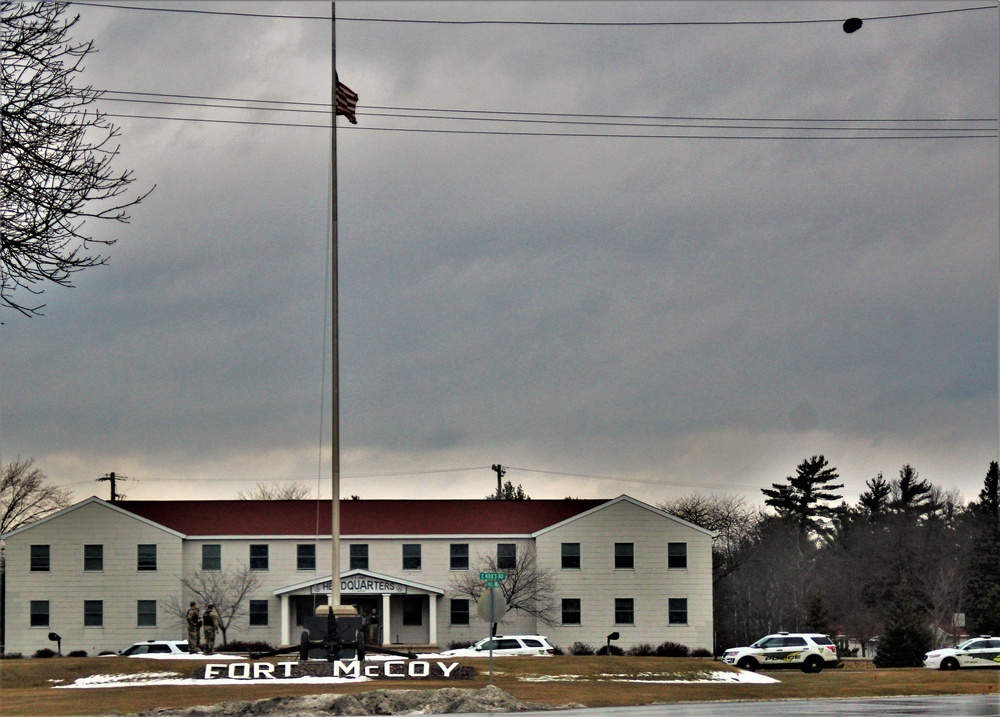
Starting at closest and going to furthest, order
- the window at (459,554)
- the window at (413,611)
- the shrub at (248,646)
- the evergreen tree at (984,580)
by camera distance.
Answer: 1. the shrub at (248,646)
2. the window at (413,611)
3. the window at (459,554)
4. the evergreen tree at (984,580)

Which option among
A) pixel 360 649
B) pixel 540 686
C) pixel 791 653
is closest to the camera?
pixel 360 649

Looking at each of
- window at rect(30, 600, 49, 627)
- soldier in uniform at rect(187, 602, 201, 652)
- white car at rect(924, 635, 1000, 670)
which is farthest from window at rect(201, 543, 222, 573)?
white car at rect(924, 635, 1000, 670)

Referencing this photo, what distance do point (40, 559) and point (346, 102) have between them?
129 feet

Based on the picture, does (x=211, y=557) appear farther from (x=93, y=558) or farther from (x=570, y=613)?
(x=570, y=613)

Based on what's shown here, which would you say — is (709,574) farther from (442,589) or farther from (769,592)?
(769,592)

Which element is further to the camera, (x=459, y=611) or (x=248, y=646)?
(x=459, y=611)

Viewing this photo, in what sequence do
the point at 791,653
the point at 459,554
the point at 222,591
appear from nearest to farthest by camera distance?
the point at 791,653 < the point at 222,591 < the point at 459,554

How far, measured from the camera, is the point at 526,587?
65.4 m

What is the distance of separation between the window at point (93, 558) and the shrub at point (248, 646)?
8.27 m

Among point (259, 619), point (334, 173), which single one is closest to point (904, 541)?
point (259, 619)

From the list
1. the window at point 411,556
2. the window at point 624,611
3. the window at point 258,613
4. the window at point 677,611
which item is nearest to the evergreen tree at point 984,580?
the window at point 677,611

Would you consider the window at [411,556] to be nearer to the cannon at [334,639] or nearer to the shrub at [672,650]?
the shrub at [672,650]

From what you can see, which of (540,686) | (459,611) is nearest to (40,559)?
(459,611)

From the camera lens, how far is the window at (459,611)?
66.5 meters
